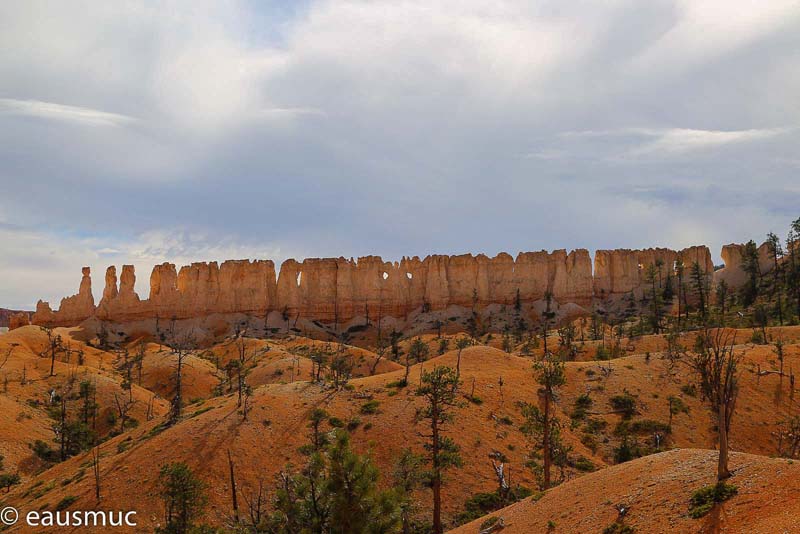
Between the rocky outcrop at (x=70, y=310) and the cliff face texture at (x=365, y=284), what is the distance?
0.19m

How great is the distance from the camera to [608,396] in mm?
49594

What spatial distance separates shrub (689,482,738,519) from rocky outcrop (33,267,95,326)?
110233 mm

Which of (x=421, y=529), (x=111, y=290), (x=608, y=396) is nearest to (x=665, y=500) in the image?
(x=421, y=529)

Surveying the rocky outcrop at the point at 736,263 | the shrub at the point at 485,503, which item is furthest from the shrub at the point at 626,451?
the rocky outcrop at the point at 736,263

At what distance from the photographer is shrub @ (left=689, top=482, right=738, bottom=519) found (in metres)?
17.1

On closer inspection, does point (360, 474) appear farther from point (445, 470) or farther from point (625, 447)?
point (625, 447)

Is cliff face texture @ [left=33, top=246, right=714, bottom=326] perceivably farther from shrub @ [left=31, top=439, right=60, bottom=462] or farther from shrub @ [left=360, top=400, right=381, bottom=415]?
shrub @ [left=360, top=400, right=381, bottom=415]

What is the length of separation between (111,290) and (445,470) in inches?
3732

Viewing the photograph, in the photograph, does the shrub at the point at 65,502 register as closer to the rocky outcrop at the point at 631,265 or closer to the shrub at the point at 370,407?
the shrub at the point at 370,407

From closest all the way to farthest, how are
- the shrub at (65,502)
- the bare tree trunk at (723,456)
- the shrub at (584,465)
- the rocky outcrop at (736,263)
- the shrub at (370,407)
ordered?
the bare tree trunk at (723,456)
the shrub at (65,502)
the shrub at (584,465)
the shrub at (370,407)
the rocky outcrop at (736,263)

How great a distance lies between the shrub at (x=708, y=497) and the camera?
17078 mm

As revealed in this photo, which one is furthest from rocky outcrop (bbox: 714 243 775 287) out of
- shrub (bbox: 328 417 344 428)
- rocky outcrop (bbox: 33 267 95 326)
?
rocky outcrop (bbox: 33 267 95 326)

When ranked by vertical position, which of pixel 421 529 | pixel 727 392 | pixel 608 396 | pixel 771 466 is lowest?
pixel 421 529

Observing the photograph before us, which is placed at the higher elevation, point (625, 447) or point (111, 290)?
point (111, 290)
